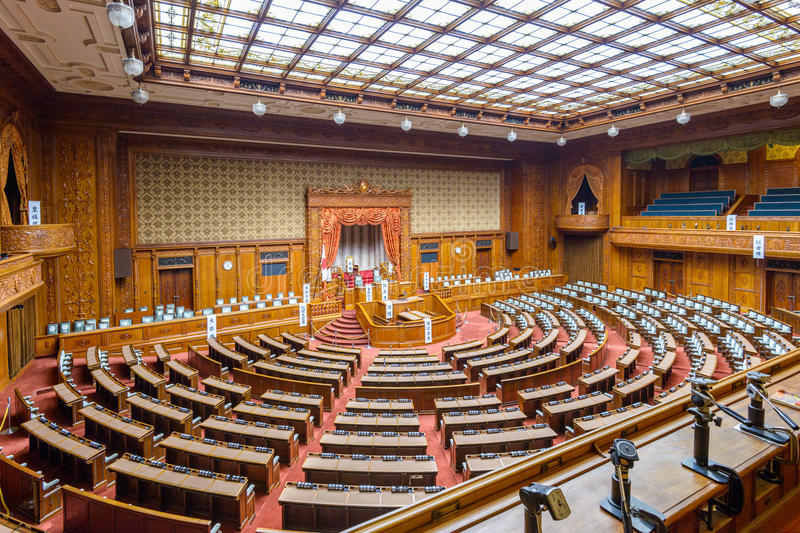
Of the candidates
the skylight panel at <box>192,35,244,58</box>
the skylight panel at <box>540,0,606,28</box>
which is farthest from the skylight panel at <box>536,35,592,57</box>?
the skylight panel at <box>192,35,244,58</box>

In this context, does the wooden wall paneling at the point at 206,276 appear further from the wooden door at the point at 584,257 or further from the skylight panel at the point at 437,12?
the wooden door at the point at 584,257

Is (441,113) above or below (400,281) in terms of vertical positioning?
above

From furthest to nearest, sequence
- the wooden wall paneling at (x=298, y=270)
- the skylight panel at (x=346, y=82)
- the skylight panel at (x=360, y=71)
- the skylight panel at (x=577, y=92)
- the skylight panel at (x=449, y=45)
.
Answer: the wooden wall paneling at (x=298, y=270), the skylight panel at (x=577, y=92), the skylight panel at (x=346, y=82), the skylight panel at (x=360, y=71), the skylight panel at (x=449, y=45)

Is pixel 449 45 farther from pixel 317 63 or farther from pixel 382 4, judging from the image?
pixel 317 63

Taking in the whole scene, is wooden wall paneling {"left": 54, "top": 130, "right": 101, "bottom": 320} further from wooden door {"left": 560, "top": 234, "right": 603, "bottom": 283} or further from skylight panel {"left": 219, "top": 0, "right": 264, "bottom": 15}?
wooden door {"left": 560, "top": 234, "right": 603, "bottom": 283}

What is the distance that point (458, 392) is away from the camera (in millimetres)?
8492

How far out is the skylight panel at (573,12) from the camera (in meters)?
8.23

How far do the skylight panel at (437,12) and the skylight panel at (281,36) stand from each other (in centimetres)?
238

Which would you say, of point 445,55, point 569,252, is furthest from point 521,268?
point 445,55

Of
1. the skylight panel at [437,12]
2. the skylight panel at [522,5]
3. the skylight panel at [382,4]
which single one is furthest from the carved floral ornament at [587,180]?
the skylight panel at [382,4]

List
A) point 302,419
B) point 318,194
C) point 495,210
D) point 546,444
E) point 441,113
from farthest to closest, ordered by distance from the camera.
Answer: point 495,210 → point 318,194 → point 441,113 → point 302,419 → point 546,444

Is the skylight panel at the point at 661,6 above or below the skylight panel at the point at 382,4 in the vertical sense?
below

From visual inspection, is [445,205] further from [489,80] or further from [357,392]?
[357,392]

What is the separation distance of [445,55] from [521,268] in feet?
41.2
